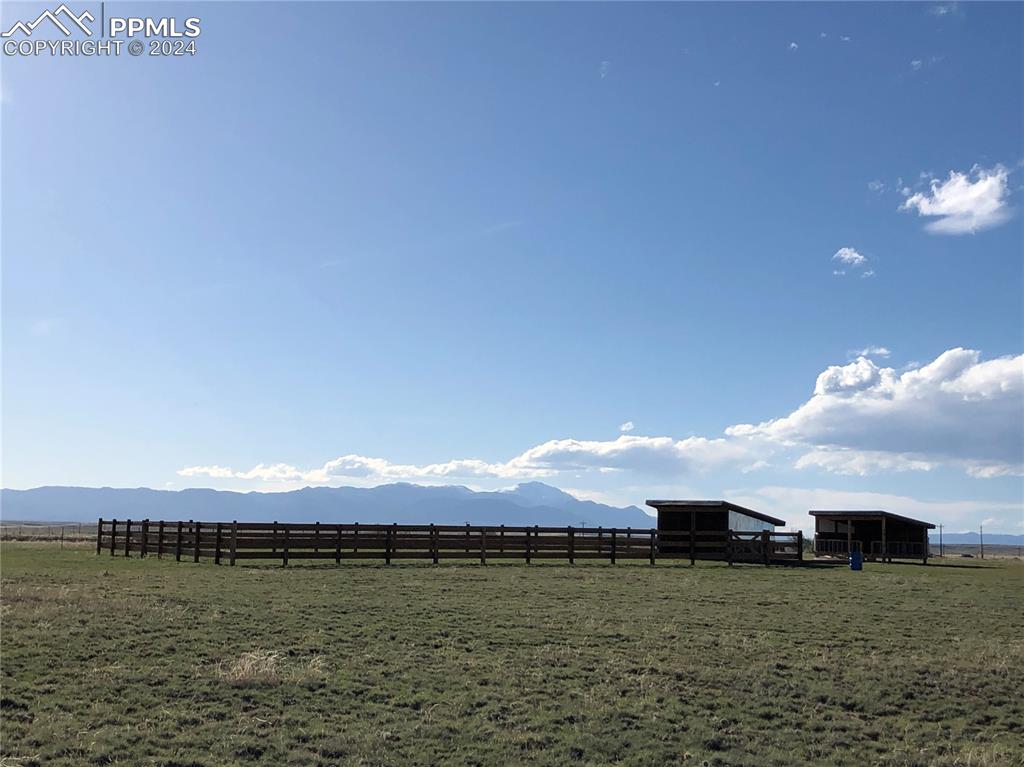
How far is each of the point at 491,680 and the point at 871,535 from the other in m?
48.3

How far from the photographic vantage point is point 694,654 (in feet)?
44.2

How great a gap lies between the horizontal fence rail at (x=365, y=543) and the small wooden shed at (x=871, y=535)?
1516cm

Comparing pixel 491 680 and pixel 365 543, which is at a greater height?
pixel 365 543

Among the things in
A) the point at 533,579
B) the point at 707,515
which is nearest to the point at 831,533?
the point at 707,515

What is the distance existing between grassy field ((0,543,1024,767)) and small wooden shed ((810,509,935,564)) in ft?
107

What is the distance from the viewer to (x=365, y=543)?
32344 mm

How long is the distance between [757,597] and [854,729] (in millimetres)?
11728

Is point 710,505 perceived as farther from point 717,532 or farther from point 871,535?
point 871,535

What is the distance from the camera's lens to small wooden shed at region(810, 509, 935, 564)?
50.2 metres

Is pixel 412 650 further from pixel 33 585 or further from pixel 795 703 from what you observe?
pixel 33 585

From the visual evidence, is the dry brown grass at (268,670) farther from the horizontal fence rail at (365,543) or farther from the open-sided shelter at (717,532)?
the open-sided shelter at (717,532)

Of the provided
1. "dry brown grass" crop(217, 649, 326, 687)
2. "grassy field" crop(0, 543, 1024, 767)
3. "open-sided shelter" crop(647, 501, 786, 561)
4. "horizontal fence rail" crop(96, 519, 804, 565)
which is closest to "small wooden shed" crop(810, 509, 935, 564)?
"open-sided shelter" crop(647, 501, 786, 561)

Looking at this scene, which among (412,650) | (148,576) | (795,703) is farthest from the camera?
(148,576)

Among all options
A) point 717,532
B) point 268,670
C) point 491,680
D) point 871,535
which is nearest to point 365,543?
point 717,532
